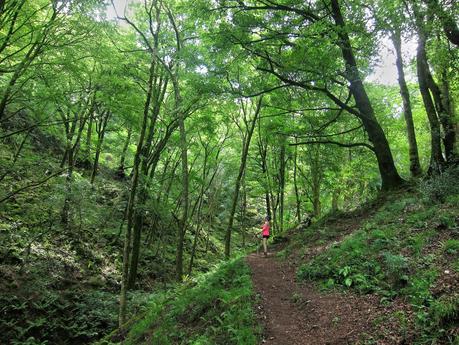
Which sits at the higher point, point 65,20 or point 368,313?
point 65,20

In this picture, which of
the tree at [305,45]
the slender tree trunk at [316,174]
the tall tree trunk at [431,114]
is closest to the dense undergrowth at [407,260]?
the tall tree trunk at [431,114]

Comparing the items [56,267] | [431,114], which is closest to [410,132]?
[431,114]

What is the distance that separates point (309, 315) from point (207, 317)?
2457 mm

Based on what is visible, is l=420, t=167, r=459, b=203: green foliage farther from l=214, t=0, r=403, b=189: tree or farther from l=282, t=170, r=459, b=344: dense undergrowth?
l=214, t=0, r=403, b=189: tree

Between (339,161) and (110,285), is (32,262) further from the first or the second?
(339,161)

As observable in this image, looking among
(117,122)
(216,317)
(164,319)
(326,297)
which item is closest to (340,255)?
(326,297)

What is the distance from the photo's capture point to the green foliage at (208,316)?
20.7 ft

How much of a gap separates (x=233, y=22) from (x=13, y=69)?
6424 mm

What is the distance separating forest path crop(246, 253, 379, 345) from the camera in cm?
518

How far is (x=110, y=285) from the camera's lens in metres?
14.2

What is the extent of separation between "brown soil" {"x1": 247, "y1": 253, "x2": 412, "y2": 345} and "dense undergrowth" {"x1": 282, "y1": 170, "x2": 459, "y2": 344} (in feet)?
0.72

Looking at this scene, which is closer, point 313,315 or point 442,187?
point 313,315

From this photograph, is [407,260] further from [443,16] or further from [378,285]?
[443,16]

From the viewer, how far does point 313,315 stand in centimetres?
609
